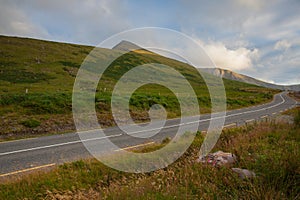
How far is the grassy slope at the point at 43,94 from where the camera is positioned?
1516 cm

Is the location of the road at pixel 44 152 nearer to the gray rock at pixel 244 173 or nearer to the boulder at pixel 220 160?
the boulder at pixel 220 160

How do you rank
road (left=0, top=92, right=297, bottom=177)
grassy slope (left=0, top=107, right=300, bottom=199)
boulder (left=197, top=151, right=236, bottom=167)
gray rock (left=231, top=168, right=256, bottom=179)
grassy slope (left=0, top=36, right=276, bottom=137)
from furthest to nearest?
grassy slope (left=0, top=36, right=276, bottom=137)
road (left=0, top=92, right=297, bottom=177)
boulder (left=197, top=151, right=236, bottom=167)
gray rock (left=231, top=168, right=256, bottom=179)
grassy slope (left=0, top=107, right=300, bottom=199)

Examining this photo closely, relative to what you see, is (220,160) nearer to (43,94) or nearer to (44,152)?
(44,152)

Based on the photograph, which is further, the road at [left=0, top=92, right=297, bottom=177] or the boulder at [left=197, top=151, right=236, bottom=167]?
the road at [left=0, top=92, right=297, bottom=177]

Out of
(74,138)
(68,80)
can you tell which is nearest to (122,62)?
(68,80)

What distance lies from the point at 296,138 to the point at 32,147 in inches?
381

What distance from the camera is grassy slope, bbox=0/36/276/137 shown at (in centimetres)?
1516

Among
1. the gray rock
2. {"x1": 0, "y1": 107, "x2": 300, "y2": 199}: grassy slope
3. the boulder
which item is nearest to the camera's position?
{"x1": 0, "y1": 107, "x2": 300, "y2": 199}: grassy slope

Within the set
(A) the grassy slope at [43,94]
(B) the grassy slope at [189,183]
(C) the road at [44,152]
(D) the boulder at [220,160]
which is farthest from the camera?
(A) the grassy slope at [43,94]

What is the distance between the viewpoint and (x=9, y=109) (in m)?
16.6

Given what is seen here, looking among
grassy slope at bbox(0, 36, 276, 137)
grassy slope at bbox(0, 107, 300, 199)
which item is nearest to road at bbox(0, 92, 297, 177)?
grassy slope at bbox(0, 107, 300, 199)

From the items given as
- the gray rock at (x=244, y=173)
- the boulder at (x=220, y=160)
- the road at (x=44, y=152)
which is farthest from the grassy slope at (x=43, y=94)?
the gray rock at (x=244, y=173)

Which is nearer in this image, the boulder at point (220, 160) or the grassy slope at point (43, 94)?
the boulder at point (220, 160)

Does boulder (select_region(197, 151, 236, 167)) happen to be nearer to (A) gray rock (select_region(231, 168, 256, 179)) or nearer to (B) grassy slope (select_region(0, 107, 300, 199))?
(B) grassy slope (select_region(0, 107, 300, 199))
